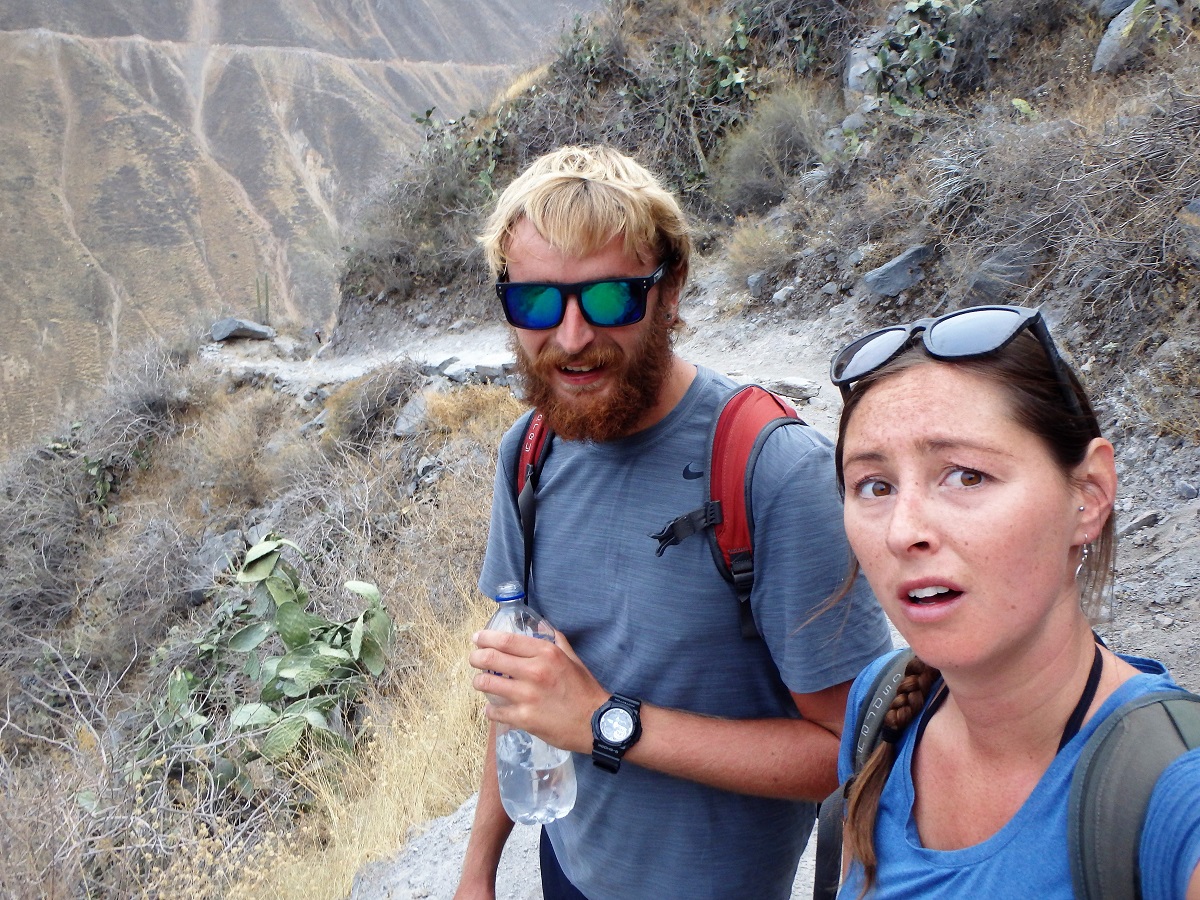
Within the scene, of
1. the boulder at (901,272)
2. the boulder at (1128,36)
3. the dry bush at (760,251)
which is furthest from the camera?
the dry bush at (760,251)

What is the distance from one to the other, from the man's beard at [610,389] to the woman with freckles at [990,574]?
504 mm

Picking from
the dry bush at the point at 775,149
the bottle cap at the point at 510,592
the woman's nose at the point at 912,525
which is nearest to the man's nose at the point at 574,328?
the bottle cap at the point at 510,592

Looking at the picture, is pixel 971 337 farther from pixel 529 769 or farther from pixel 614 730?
pixel 529 769

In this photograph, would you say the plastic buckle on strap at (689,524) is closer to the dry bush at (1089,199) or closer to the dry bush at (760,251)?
the dry bush at (1089,199)

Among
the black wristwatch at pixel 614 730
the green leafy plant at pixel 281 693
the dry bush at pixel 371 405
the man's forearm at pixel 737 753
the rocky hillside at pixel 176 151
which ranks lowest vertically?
the rocky hillside at pixel 176 151

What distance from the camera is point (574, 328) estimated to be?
1.46 metres

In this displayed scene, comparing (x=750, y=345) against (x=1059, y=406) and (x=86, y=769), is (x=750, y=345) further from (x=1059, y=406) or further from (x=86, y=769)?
(x=1059, y=406)

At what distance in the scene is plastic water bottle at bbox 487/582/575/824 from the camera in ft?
4.93

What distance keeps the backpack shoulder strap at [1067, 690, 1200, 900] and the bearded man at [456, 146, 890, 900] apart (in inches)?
18.6

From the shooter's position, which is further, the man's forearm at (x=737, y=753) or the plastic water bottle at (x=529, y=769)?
the plastic water bottle at (x=529, y=769)

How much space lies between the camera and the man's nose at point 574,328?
1.46m

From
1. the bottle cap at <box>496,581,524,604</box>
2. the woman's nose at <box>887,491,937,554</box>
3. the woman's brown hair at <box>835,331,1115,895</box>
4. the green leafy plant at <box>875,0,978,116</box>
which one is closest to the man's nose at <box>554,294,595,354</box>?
the bottle cap at <box>496,581,524,604</box>

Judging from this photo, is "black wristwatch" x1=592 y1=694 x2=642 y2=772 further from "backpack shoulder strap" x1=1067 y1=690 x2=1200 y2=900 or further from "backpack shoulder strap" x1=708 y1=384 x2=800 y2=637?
"backpack shoulder strap" x1=1067 y1=690 x2=1200 y2=900

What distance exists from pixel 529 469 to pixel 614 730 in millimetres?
555
